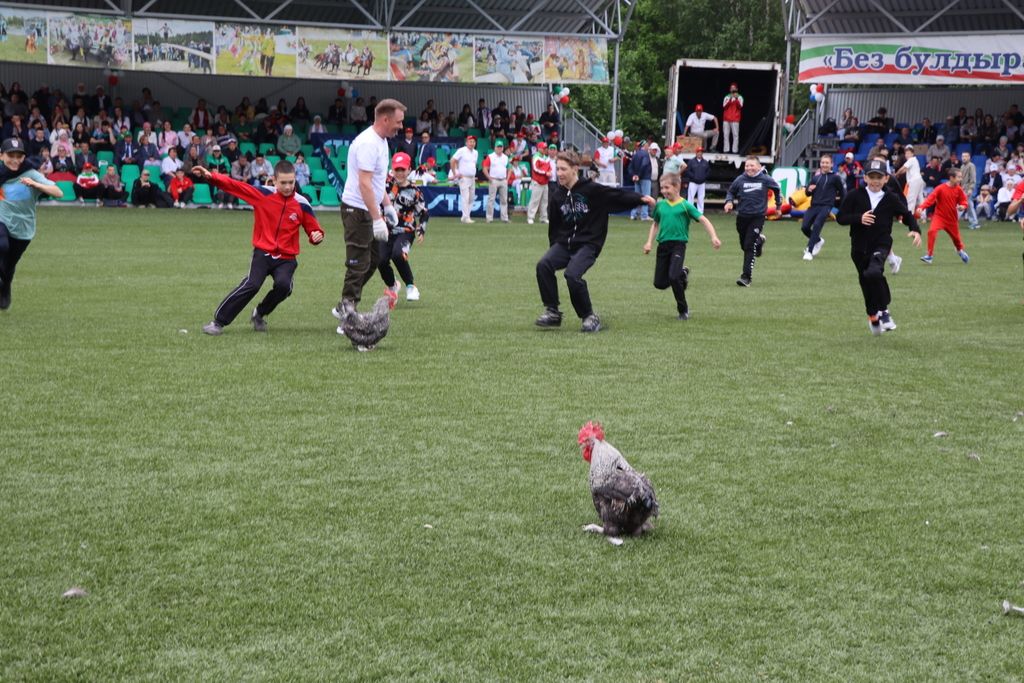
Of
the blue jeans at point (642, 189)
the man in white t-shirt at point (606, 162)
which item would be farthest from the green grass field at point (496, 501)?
the blue jeans at point (642, 189)

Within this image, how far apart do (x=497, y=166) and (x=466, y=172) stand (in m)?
0.94

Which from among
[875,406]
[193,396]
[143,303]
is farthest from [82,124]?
[875,406]

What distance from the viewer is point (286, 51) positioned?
31.8 m

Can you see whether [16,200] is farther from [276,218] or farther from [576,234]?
[576,234]

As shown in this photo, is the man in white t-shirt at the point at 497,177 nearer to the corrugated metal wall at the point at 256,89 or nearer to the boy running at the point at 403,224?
the corrugated metal wall at the point at 256,89

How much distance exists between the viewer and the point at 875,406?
8359 mm

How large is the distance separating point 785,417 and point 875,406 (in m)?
0.82

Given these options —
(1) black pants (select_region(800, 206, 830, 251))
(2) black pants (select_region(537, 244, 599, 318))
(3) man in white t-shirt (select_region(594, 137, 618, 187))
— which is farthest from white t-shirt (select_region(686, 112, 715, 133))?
(2) black pants (select_region(537, 244, 599, 318))

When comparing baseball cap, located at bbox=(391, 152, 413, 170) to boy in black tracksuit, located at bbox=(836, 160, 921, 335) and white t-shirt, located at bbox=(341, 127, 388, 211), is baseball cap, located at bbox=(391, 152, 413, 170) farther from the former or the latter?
boy in black tracksuit, located at bbox=(836, 160, 921, 335)

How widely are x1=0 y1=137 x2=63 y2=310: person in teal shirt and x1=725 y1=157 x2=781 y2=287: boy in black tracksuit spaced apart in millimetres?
8849

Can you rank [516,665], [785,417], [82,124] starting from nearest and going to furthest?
[516,665], [785,417], [82,124]

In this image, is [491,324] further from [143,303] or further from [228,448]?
[228,448]

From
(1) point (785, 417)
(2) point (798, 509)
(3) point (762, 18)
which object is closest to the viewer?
(2) point (798, 509)

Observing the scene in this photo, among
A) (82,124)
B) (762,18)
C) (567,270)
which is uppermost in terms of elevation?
(762,18)
